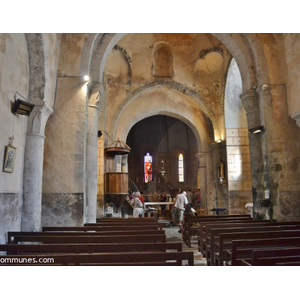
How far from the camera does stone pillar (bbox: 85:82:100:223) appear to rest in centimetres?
869

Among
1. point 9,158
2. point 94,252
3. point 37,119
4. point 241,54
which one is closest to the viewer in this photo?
point 94,252

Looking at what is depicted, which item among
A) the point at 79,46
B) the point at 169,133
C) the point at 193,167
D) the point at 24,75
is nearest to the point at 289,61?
the point at 79,46

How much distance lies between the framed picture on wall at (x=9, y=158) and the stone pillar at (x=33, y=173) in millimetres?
810

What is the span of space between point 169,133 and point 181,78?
12.4 metres

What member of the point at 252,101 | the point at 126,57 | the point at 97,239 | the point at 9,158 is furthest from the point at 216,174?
the point at 97,239

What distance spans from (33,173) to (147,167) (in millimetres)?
20568

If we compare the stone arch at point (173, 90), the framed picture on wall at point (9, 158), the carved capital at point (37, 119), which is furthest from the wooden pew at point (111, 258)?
the stone arch at point (173, 90)

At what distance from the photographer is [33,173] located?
6980 millimetres

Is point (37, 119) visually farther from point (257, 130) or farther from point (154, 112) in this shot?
point (154, 112)

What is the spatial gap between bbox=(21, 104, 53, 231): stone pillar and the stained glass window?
20164mm

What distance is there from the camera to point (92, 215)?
8664mm

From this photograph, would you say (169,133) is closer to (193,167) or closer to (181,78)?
(193,167)

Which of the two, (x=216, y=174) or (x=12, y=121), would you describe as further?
(x=216, y=174)

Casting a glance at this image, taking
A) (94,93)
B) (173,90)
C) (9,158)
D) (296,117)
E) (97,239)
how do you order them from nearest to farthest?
(97,239) → (9,158) → (296,117) → (94,93) → (173,90)
